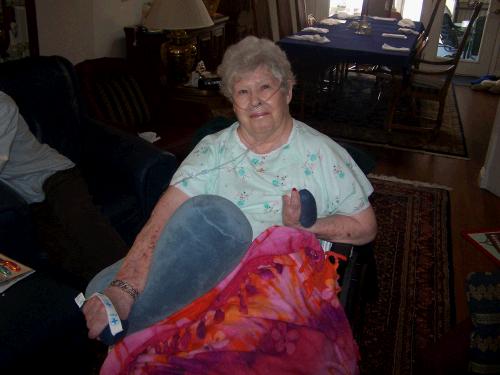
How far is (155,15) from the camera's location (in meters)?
2.86

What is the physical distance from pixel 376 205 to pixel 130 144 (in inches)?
58.1

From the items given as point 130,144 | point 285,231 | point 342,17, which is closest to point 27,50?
point 130,144

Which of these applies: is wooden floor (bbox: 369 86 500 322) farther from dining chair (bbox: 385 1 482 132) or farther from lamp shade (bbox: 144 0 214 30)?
lamp shade (bbox: 144 0 214 30)

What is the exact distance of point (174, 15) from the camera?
9.29 feet

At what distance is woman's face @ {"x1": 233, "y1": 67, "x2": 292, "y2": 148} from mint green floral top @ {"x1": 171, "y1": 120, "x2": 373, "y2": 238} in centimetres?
7

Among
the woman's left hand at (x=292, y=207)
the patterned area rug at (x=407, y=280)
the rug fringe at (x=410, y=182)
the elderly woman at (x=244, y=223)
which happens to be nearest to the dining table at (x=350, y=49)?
the rug fringe at (x=410, y=182)

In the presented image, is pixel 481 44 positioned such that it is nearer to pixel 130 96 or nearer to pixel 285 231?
pixel 130 96

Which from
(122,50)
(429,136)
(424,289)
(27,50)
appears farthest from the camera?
(429,136)

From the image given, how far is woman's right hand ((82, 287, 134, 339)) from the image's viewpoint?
3.70ft

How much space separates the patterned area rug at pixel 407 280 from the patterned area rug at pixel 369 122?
2.85ft

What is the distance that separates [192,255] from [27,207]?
99 centimetres

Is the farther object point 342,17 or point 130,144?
point 342,17

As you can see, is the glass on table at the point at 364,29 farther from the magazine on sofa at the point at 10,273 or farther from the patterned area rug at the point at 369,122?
the magazine on sofa at the point at 10,273

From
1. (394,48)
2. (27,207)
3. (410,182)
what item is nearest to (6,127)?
(27,207)
